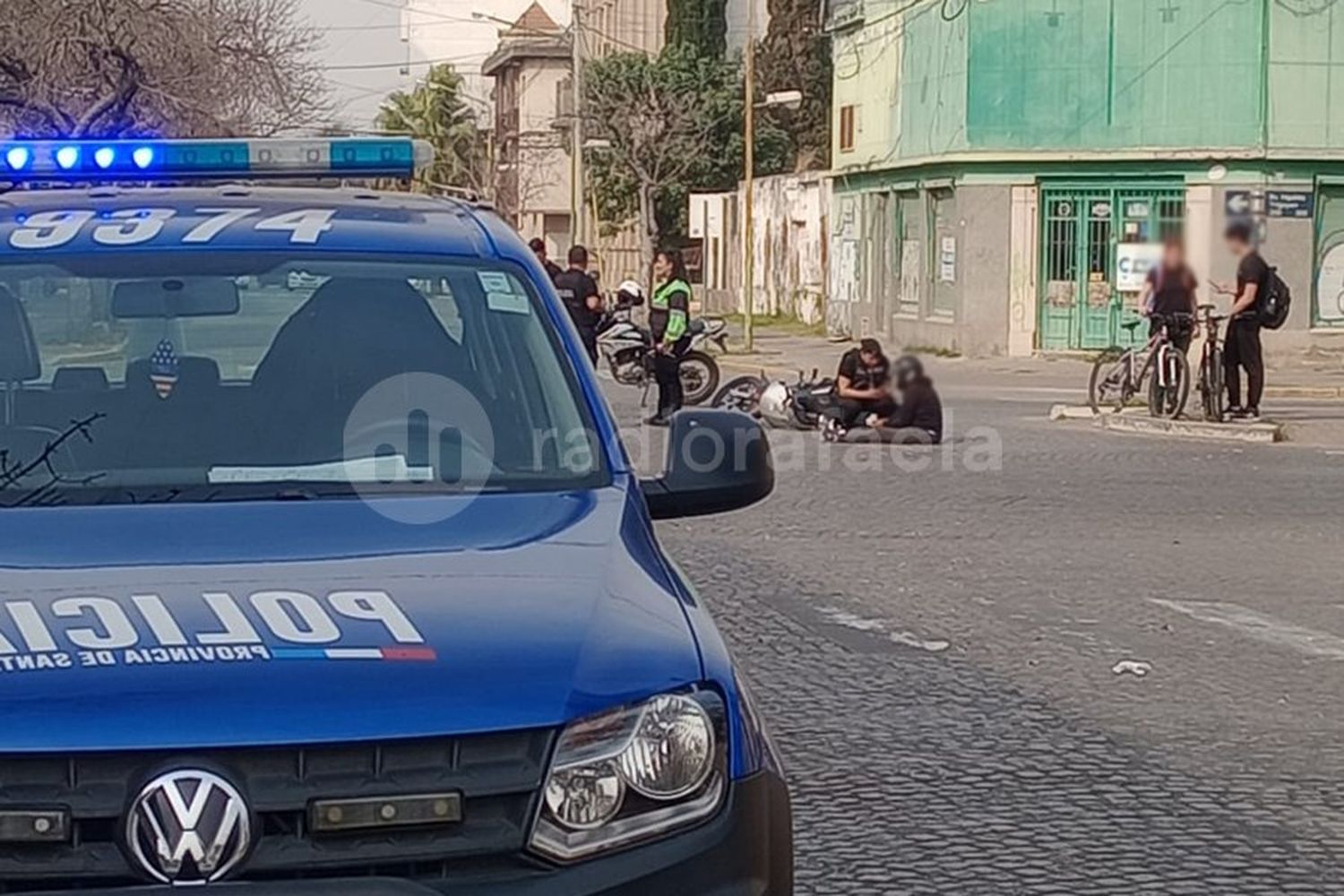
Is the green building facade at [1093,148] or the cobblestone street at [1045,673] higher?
the green building facade at [1093,148]

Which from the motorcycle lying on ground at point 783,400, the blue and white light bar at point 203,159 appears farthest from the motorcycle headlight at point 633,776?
the motorcycle lying on ground at point 783,400

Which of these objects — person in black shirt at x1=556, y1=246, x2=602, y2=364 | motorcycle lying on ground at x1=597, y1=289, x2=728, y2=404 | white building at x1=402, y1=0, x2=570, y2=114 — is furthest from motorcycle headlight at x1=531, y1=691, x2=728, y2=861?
white building at x1=402, y1=0, x2=570, y2=114

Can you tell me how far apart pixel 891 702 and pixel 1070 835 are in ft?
6.20

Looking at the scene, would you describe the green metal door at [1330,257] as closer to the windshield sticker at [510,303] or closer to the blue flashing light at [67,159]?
the blue flashing light at [67,159]

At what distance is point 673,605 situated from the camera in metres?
3.92

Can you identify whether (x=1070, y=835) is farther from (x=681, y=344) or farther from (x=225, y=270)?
(x=681, y=344)

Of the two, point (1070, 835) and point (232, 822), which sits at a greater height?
point (232, 822)

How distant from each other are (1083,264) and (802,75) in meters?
35.3

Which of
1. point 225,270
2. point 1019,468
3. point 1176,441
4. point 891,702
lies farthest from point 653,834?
point 1176,441

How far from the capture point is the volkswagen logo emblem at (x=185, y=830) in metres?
3.18

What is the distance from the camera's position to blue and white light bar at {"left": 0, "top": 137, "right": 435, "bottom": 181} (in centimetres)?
610

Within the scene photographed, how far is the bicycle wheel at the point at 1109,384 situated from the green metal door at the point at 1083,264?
1048 cm

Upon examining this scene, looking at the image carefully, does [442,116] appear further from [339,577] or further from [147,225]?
[339,577]

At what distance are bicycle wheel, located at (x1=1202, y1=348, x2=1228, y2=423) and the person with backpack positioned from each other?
0.49ft
